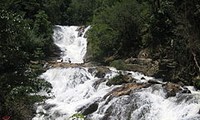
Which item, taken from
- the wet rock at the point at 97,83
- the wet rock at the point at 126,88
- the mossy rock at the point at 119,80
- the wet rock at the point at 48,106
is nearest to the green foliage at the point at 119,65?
the wet rock at the point at 97,83

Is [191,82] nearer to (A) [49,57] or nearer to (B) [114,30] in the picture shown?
(B) [114,30]

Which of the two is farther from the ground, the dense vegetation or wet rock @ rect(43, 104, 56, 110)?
the dense vegetation

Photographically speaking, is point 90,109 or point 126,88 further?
point 126,88

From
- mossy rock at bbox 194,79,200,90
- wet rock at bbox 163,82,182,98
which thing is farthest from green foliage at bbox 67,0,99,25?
wet rock at bbox 163,82,182,98

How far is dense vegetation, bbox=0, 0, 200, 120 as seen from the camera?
1223 centimetres

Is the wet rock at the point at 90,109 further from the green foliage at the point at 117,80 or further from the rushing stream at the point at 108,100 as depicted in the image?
the green foliage at the point at 117,80

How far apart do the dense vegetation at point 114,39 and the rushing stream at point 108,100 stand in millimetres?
1891

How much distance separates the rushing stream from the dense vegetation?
6.21ft

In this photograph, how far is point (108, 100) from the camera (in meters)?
17.0

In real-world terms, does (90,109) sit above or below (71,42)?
below

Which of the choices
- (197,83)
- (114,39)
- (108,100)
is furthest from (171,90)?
(114,39)

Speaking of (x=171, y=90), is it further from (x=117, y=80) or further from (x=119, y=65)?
(x=119, y=65)

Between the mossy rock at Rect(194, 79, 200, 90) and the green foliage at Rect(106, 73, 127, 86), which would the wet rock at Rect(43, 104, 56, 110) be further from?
the mossy rock at Rect(194, 79, 200, 90)

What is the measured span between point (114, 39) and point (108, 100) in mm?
11789
